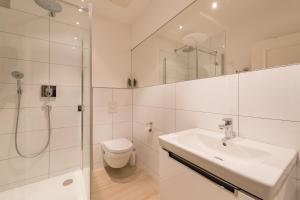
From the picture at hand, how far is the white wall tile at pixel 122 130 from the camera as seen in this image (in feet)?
7.24

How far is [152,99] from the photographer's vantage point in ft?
6.06

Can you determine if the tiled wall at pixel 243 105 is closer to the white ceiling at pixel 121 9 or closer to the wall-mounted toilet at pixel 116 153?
the wall-mounted toilet at pixel 116 153

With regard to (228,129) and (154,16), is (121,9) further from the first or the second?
(228,129)

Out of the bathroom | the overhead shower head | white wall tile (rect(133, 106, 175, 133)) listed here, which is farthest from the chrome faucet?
the overhead shower head

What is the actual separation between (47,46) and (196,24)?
166 cm

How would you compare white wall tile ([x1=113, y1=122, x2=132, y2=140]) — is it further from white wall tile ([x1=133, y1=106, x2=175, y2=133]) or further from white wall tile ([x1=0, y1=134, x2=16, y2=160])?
white wall tile ([x1=0, y1=134, x2=16, y2=160])

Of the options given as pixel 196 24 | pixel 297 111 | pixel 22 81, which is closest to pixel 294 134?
pixel 297 111

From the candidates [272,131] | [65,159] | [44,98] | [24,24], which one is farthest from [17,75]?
[272,131]

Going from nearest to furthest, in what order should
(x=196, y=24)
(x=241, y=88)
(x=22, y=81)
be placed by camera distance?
(x=241, y=88) → (x=196, y=24) → (x=22, y=81)

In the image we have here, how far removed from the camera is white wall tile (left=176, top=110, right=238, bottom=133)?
3.51 feet

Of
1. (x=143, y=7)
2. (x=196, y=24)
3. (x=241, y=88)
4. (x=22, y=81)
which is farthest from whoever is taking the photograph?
(x=143, y=7)

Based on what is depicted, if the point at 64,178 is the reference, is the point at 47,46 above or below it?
above

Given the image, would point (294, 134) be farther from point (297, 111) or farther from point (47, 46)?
point (47, 46)

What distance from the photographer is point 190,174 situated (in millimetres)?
740
